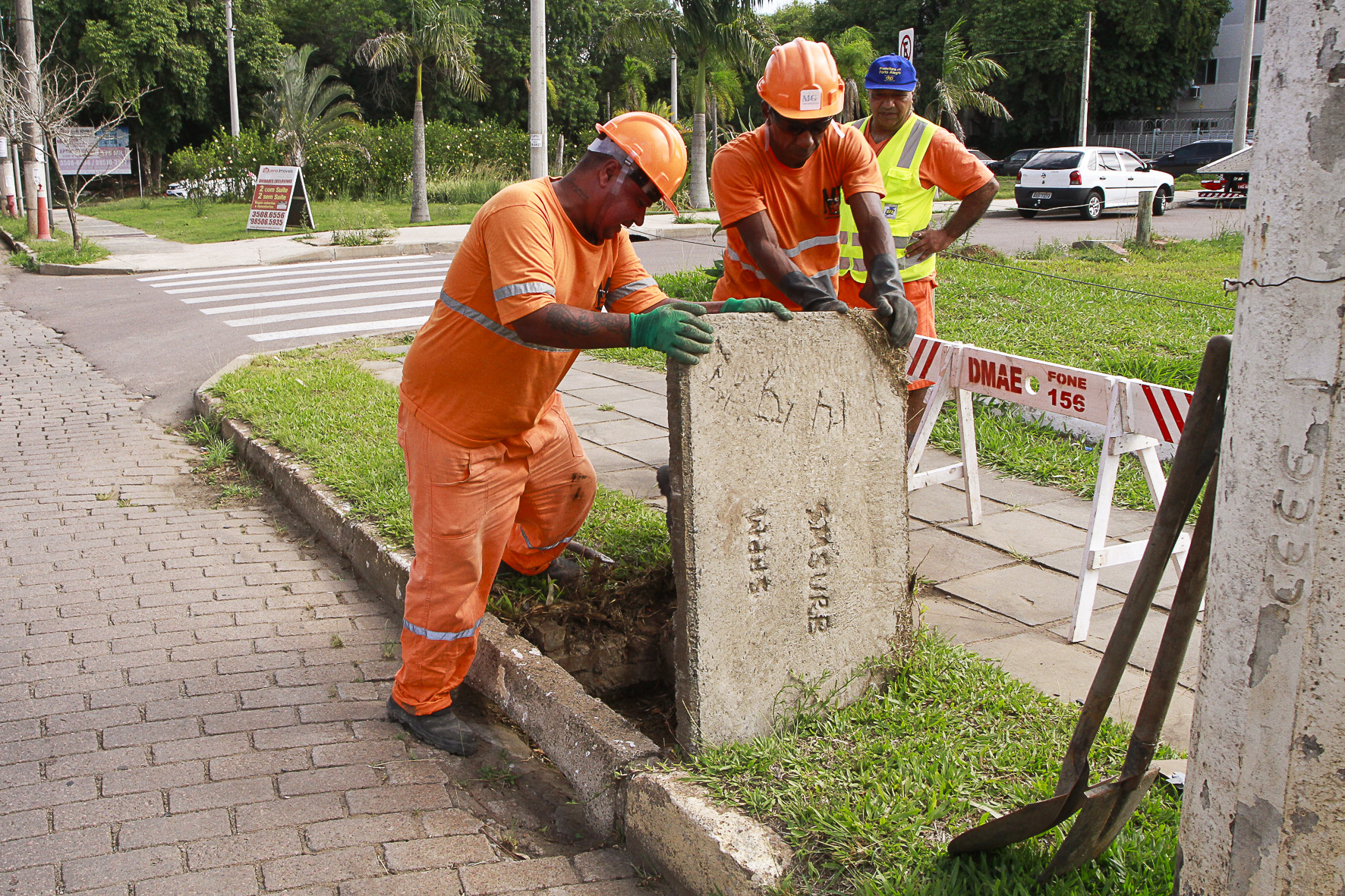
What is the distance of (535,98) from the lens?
14656 mm

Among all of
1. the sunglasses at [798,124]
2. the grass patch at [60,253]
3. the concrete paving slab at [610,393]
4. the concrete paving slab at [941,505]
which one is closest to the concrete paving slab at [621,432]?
the concrete paving slab at [610,393]

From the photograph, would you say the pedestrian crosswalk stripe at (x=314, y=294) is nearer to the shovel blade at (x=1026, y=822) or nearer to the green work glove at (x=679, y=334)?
the green work glove at (x=679, y=334)

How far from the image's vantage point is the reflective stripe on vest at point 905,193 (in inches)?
201

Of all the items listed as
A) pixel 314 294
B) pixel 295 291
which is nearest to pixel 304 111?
pixel 295 291

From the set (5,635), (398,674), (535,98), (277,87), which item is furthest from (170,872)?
(277,87)

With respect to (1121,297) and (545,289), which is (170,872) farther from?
(1121,297)

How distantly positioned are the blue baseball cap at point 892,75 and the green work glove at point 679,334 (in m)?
2.68

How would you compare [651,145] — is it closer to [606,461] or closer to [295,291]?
[606,461]

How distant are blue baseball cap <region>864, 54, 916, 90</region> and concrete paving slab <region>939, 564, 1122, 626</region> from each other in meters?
2.17

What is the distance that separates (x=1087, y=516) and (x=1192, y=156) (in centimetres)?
3273

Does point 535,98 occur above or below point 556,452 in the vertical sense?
above

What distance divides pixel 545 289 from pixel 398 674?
132 centimetres

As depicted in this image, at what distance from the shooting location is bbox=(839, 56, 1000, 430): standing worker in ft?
16.5

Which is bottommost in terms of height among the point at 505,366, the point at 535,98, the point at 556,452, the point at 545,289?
the point at 556,452
